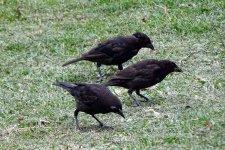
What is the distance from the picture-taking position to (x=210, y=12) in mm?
15516

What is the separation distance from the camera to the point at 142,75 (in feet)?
35.0

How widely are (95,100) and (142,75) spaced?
4.34 ft

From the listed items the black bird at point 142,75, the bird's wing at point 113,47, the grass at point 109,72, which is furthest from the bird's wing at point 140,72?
the bird's wing at point 113,47

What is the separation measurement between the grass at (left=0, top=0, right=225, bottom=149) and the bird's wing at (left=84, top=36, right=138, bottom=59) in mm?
460

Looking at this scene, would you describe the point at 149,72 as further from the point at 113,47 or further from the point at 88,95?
the point at 113,47

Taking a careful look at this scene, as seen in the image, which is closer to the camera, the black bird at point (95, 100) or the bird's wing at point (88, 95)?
the black bird at point (95, 100)

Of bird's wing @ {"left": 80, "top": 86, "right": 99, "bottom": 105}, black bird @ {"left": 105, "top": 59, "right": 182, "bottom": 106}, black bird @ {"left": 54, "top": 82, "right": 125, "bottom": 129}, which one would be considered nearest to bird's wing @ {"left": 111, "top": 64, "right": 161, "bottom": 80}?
black bird @ {"left": 105, "top": 59, "right": 182, "bottom": 106}

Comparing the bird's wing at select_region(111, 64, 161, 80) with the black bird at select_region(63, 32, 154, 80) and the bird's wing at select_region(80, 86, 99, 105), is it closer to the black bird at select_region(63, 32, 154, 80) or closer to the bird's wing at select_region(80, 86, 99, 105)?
the bird's wing at select_region(80, 86, 99, 105)

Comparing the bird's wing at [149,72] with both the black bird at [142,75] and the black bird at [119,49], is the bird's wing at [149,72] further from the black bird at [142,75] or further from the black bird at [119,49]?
the black bird at [119,49]

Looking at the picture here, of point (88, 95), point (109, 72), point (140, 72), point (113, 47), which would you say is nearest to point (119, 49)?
point (113, 47)

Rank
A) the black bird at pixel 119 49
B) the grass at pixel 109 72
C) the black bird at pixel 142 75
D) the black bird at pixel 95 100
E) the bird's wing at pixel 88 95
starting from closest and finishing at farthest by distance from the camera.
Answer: the grass at pixel 109 72 < the black bird at pixel 95 100 < the bird's wing at pixel 88 95 < the black bird at pixel 142 75 < the black bird at pixel 119 49

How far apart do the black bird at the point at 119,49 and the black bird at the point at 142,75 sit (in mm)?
1495

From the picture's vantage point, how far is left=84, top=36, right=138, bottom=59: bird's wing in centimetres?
1234

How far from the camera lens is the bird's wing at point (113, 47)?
40.5 feet
